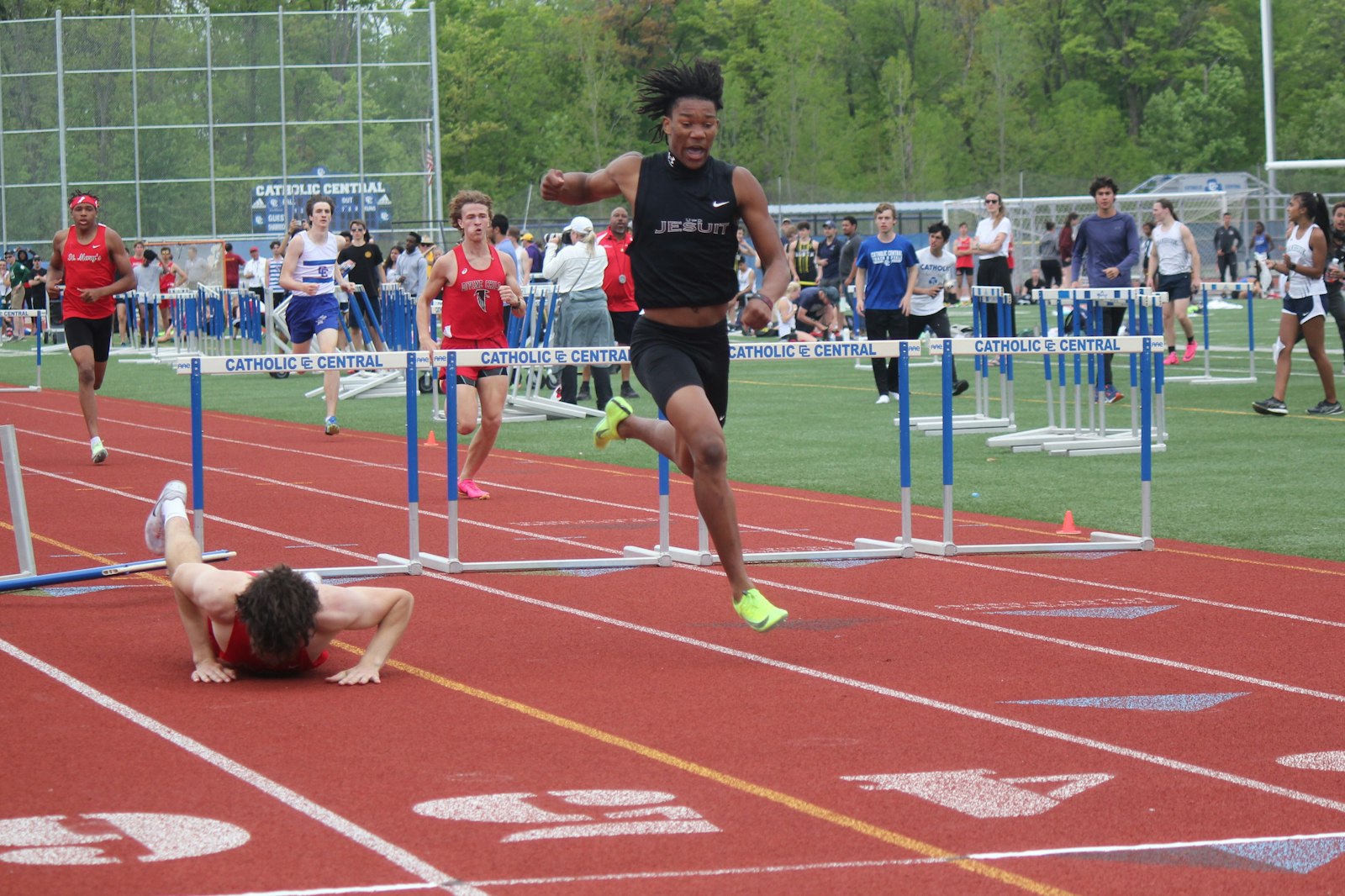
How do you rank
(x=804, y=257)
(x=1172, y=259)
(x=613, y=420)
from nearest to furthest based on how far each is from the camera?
(x=613, y=420) → (x=1172, y=259) → (x=804, y=257)

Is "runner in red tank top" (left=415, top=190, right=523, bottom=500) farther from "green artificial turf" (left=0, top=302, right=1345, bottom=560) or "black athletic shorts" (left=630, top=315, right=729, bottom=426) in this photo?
"black athletic shorts" (left=630, top=315, right=729, bottom=426)

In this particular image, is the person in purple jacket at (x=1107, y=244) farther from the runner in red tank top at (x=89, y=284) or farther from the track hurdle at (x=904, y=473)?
the runner in red tank top at (x=89, y=284)

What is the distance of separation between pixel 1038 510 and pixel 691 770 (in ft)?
21.2

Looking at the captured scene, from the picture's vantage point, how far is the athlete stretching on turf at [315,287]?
16.8 metres

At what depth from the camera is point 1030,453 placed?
1446cm

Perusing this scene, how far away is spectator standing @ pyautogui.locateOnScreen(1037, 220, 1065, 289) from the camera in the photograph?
36500mm

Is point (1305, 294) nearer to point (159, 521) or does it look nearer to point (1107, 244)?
point (1107, 244)

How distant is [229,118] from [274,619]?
3789 cm

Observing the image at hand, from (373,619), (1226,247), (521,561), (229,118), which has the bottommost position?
(521,561)

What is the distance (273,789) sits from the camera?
499 cm

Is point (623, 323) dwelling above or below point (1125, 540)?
above

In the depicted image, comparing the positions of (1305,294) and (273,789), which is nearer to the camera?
(273,789)

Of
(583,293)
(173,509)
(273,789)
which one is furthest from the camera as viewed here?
(583,293)

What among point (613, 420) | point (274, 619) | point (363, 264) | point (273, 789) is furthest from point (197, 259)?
point (273, 789)
